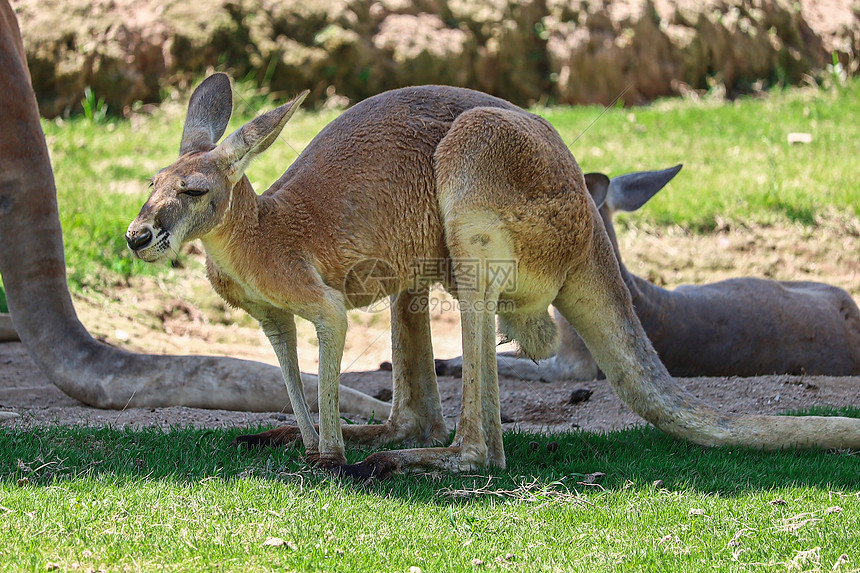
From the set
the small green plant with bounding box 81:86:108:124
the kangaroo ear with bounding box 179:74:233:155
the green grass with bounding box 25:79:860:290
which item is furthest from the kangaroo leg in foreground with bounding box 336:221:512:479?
the small green plant with bounding box 81:86:108:124

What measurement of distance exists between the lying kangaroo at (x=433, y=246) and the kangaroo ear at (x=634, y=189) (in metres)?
1.79

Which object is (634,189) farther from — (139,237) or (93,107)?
(93,107)

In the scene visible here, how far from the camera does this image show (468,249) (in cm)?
356

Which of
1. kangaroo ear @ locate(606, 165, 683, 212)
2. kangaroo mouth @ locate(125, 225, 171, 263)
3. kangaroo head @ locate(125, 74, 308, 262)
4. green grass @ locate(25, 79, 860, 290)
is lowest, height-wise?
green grass @ locate(25, 79, 860, 290)

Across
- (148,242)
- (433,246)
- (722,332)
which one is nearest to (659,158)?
(722,332)

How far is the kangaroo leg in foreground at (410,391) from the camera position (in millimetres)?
4031

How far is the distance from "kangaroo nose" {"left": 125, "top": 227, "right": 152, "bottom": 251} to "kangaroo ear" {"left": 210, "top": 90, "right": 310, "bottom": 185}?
1.28ft

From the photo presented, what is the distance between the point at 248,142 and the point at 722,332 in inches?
141

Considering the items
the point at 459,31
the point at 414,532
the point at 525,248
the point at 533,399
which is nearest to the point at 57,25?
the point at 459,31

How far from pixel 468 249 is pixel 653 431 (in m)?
1.29

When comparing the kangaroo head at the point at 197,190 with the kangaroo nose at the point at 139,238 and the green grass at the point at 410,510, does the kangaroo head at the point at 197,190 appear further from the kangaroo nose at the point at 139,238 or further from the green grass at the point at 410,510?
the green grass at the point at 410,510

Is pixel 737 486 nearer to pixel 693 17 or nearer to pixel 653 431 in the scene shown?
pixel 653 431

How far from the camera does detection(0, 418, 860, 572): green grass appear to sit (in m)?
2.70

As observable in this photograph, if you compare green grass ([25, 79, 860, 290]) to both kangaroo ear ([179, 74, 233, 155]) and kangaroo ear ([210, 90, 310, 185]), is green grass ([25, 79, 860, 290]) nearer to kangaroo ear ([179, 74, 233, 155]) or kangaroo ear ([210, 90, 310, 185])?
kangaroo ear ([179, 74, 233, 155])
